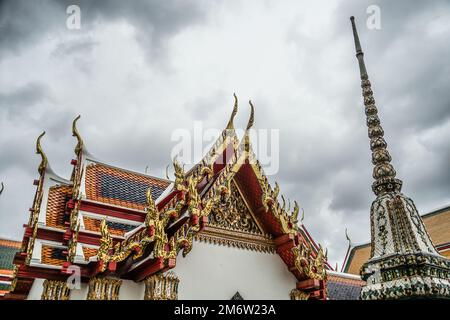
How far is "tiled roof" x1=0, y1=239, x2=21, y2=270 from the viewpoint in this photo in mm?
18087

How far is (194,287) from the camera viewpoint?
647 centimetres

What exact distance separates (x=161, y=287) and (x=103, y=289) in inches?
34.3

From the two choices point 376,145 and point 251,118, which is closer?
point 376,145

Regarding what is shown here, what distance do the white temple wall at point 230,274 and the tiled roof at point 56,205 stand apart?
248 centimetres

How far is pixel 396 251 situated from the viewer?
2576mm

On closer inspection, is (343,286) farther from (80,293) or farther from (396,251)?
(396,251)

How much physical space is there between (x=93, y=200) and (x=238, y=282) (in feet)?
9.89

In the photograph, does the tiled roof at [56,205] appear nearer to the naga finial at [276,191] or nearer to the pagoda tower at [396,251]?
the naga finial at [276,191]

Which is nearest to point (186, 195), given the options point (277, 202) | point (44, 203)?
point (277, 202)

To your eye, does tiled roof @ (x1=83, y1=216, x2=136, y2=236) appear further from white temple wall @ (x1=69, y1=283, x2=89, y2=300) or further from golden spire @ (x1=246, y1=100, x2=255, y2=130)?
golden spire @ (x1=246, y1=100, x2=255, y2=130)

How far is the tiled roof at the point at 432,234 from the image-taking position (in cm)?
2060

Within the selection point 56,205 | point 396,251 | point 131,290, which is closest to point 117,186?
point 56,205

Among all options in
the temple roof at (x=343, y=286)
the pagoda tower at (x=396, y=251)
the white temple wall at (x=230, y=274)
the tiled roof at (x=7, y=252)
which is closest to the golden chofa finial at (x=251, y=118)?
the white temple wall at (x=230, y=274)
